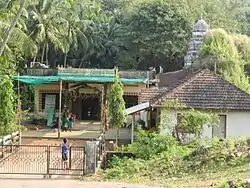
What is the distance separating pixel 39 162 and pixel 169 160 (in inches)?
180

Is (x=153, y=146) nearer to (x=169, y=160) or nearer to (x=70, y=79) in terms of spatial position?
(x=169, y=160)

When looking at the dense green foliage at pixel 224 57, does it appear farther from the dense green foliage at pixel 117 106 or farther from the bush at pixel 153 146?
the bush at pixel 153 146

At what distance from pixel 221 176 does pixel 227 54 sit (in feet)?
60.8

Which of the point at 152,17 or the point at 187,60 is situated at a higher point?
the point at 152,17

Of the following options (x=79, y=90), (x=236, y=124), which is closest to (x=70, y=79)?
(x=79, y=90)

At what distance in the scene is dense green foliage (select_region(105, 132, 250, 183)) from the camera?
17.5 meters

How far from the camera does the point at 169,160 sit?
62.0 feet

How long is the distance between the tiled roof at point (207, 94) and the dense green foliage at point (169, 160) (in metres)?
3.96

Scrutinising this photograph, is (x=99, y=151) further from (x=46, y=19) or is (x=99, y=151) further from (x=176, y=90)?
(x=46, y=19)

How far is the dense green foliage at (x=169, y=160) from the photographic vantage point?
1755cm

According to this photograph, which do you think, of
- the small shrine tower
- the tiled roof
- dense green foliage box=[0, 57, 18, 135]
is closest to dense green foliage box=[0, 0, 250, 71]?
the small shrine tower

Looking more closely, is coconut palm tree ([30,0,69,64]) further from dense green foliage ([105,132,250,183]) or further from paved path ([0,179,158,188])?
paved path ([0,179,158,188])

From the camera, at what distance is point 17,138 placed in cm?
2433

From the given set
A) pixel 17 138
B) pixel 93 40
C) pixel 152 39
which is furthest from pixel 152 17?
pixel 17 138
